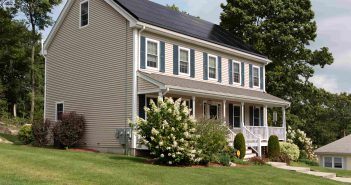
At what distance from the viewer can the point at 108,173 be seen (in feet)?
41.2

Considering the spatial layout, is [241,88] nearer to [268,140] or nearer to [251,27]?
[268,140]

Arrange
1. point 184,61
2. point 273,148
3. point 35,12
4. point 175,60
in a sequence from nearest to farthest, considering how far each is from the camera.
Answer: point 175,60 → point 184,61 → point 273,148 → point 35,12

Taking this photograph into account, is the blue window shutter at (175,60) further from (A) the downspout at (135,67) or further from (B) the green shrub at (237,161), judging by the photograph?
(B) the green shrub at (237,161)

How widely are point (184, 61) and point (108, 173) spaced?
11.4 metres

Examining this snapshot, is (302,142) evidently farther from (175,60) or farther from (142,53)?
(142,53)

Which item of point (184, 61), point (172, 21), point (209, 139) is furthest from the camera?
point (172, 21)

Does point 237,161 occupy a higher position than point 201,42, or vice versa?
point 201,42

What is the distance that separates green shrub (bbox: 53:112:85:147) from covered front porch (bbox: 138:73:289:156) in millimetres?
3685

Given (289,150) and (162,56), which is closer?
(162,56)

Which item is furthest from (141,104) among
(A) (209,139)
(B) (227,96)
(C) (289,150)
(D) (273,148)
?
(C) (289,150)

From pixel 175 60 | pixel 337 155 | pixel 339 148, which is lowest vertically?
pixel 337 155

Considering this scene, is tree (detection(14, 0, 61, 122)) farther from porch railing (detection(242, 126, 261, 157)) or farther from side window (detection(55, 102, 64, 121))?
porch railing (detection(242, 126, 261, 157))

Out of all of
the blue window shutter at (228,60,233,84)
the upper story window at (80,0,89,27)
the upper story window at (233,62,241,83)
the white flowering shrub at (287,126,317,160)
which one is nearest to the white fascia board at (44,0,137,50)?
the upper story window at (80,0,89,27)

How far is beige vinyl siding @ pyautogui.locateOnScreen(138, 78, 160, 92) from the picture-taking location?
63.2 feet
